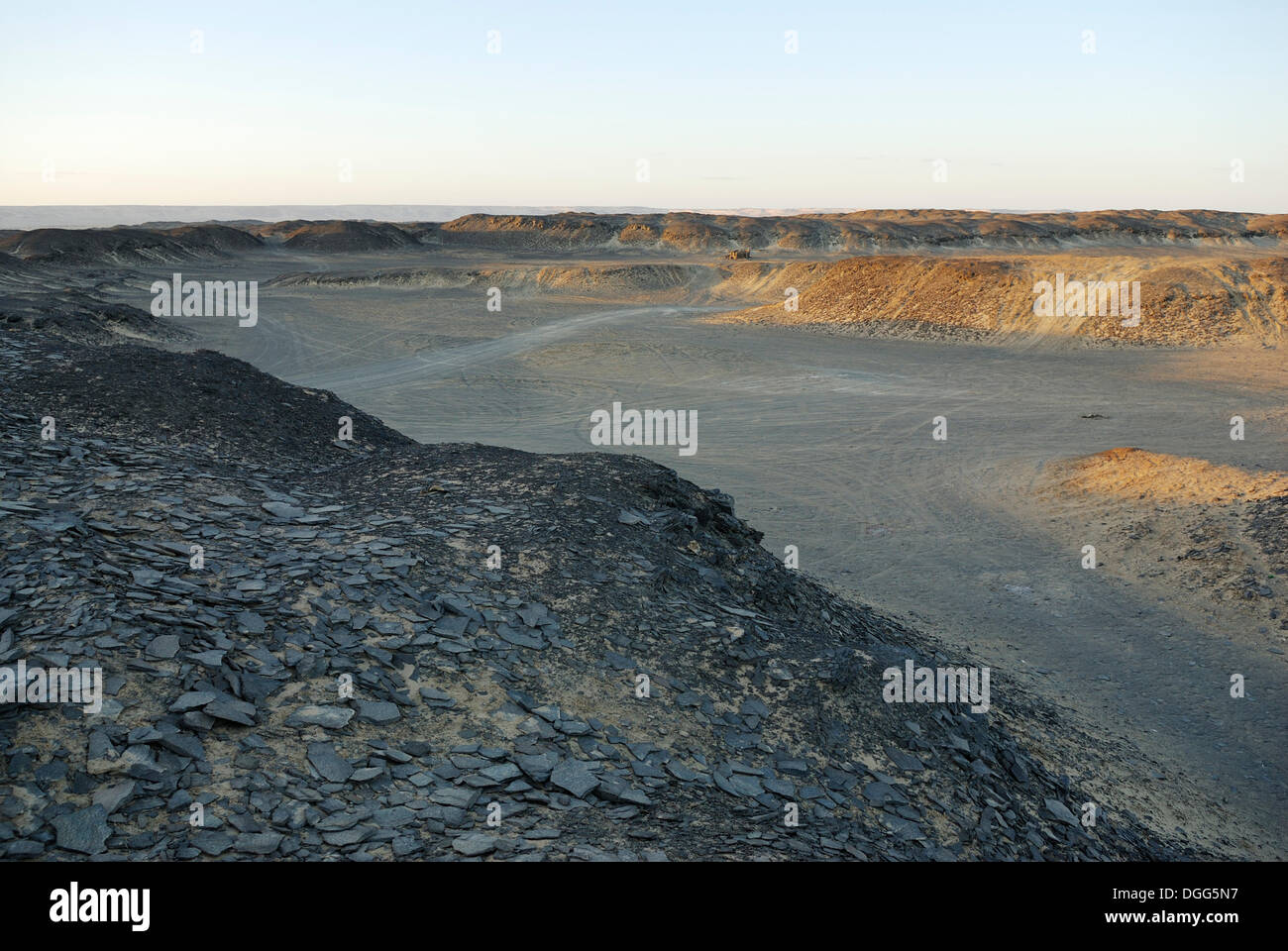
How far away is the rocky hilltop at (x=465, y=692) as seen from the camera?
5.09 m

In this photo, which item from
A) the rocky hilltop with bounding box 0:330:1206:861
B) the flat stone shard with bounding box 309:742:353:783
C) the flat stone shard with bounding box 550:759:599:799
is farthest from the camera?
the flat stone shard with bounding box 550:759:599:799

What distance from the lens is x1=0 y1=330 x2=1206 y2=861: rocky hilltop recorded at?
5086 millimetres

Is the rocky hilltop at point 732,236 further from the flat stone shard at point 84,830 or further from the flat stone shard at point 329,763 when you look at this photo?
the flat stone shard at point 84,830

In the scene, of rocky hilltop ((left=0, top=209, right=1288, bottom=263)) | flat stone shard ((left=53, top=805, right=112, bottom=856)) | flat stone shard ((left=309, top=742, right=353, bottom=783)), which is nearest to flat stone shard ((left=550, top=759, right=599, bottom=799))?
flat stone shard ((left=309, top=742, right=353, bottom=783))

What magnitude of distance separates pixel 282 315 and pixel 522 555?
40.7m

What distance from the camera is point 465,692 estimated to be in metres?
6.43

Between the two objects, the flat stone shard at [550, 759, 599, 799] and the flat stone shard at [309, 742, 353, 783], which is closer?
the flat stone shard at [309, 742, 353, 783]

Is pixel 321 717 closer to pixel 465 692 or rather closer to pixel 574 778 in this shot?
pixel 465 692

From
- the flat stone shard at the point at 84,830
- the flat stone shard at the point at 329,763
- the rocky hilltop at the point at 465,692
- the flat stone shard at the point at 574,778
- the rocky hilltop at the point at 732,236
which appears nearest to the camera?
the flat stone shard at the point at 84,830

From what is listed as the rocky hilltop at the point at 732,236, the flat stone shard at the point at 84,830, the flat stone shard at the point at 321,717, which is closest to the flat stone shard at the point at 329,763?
the flat stone shard at the point at 321,717

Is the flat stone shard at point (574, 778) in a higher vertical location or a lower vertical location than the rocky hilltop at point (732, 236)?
lower

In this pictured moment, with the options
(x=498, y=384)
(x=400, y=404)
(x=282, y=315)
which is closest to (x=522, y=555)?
(x=400, y=404)

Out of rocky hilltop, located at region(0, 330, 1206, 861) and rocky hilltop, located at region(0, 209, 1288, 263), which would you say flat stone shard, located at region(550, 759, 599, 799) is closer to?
rocky hilltop, located at region(0, 330, 1206, 861)
